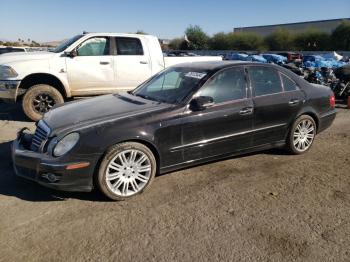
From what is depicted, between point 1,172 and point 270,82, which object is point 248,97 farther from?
point 1,172

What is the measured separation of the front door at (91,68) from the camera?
8281 mm

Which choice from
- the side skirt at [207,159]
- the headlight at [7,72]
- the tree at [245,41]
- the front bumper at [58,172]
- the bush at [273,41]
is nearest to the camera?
the front bumper at [58,172]

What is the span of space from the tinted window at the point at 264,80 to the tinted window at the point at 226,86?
18 cm

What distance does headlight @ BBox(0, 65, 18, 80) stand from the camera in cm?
783

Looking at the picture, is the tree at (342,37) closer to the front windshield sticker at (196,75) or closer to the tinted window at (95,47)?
the tinted window at (95,47)

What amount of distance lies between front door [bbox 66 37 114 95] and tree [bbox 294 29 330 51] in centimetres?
6051

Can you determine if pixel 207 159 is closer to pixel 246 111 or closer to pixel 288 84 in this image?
pixel 246 111

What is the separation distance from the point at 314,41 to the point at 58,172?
66244 millimetres

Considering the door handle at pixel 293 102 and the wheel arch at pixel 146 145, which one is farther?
the door handle at pixel 293 102

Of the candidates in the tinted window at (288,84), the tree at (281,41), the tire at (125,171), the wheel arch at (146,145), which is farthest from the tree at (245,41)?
the tire at (125,171)

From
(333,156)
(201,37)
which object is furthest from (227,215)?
(201,37)

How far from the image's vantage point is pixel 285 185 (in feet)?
15.3

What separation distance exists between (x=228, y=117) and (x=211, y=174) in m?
0.78

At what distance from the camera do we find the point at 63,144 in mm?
3971
